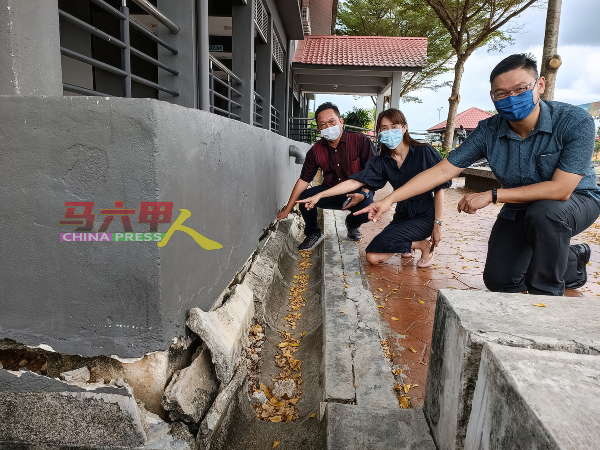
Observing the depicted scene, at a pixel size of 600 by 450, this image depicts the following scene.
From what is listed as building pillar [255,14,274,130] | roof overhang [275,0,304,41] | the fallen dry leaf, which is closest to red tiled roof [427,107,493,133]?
roof overhang [275,0,304,41]

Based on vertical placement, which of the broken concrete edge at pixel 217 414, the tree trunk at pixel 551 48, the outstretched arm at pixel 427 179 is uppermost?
the tree trunk at pixel 551 48

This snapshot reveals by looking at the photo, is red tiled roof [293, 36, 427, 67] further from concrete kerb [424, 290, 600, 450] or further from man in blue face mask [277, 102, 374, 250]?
concrete kerb [424, 290, 600, 450]

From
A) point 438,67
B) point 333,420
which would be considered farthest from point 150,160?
Result: point 438,67

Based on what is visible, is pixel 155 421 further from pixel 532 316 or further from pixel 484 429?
pixel 532 316

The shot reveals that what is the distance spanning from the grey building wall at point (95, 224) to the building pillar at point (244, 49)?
12.3ft

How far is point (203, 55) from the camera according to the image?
11.0 ft

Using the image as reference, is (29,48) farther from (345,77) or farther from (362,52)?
(345,77)

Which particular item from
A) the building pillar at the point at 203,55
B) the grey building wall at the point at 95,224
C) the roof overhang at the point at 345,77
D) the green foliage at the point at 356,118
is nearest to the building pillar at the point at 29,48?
the grey building wall at the point at 95,224

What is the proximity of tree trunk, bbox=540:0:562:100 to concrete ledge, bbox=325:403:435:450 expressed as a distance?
922 centimetres

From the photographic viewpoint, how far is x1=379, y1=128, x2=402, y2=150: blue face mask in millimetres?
3928

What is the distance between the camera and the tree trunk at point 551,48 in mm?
8531

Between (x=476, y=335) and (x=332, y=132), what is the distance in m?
3.45

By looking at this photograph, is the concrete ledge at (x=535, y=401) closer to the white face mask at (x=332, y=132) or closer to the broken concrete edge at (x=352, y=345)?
the broken concrete edge at (x=352, y=345)

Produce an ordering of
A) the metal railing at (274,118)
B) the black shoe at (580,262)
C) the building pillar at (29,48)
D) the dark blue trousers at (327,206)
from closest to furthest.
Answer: the building pillar at (29,48) → the black shoe at (580,262) → the dark blue trousers at (327,206) → the metal railing at (274,118)
